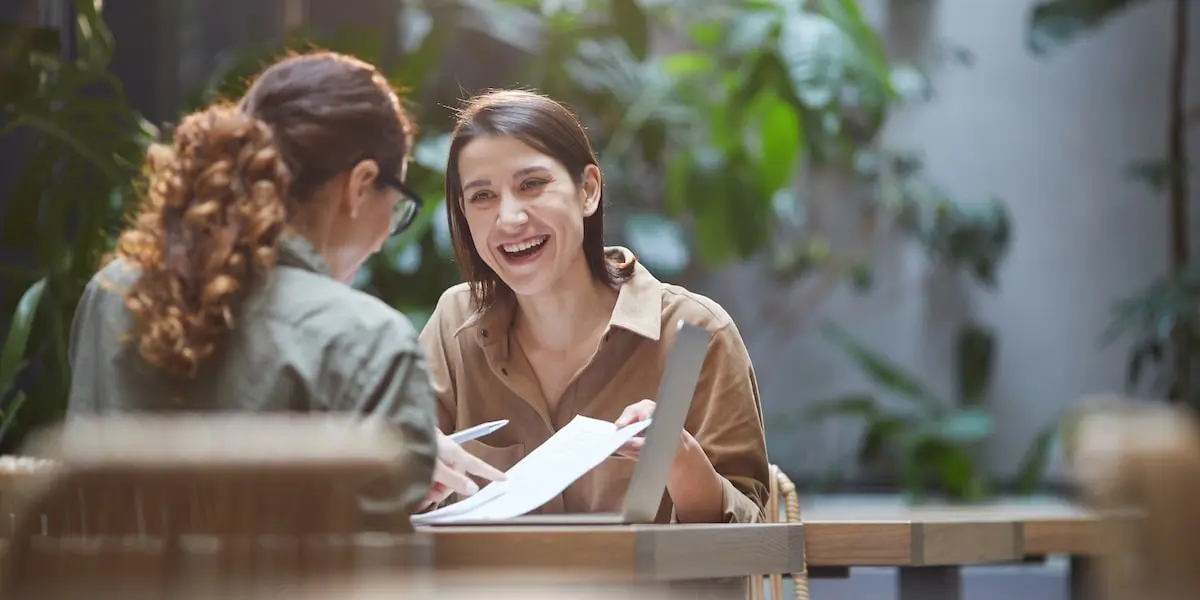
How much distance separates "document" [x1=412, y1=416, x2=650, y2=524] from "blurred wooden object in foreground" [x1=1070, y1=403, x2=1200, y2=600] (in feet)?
→ 2.58

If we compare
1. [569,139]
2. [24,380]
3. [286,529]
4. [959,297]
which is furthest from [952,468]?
[286,529]

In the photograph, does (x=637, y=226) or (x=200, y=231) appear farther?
(x=637, y=226)

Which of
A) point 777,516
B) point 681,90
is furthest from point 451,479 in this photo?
point 681,90

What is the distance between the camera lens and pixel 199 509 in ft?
2.95

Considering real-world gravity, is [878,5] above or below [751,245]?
above

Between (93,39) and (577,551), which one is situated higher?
(93,39)

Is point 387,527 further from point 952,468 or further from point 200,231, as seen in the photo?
point 952,468

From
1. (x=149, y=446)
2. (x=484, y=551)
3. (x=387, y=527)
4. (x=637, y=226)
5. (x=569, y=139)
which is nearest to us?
(x=149, y=446)

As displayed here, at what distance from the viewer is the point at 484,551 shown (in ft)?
4.07

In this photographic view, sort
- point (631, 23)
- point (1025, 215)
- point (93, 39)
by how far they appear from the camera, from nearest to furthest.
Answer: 1. point (93, 39)
2. point (631, 23)
3. point (1025, 215)

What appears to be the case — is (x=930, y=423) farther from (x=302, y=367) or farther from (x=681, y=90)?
(x=302, y=367)

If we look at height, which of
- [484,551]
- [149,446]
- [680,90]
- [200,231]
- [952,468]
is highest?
[680,90]

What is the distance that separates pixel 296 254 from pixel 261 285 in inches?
2.3

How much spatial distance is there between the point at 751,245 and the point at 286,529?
356cm
